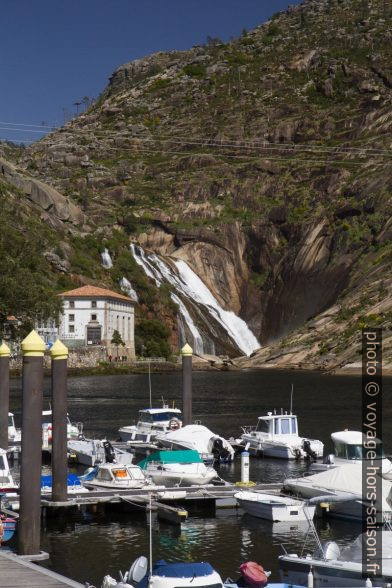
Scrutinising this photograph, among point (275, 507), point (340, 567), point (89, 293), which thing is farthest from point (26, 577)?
point (89, 293)

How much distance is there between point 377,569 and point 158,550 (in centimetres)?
1076

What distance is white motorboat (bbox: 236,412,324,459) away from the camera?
57656 millimetres

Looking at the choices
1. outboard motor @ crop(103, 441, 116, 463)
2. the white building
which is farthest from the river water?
the white building

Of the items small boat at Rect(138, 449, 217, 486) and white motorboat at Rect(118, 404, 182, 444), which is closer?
small boat at Rect(138, 449, 217, 486)

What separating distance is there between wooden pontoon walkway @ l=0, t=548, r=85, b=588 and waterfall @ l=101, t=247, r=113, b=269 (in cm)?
16496

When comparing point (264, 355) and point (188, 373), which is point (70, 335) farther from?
point (188, 373)

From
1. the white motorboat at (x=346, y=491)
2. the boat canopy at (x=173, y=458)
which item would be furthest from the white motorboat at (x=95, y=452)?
the white motorboat at (x=346, y=491)

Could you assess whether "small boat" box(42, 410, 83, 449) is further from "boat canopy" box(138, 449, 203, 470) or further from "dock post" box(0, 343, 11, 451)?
"boat canopy" box(138, 449, 203, 470)

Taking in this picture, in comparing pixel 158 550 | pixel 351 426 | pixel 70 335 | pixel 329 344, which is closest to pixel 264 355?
pixel 329 344

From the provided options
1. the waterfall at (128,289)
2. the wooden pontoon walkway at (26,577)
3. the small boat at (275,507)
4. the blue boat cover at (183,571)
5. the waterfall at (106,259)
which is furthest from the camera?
the waterfall at (106,259)

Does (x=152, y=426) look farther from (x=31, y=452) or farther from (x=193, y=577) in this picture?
(x=193, y=577)

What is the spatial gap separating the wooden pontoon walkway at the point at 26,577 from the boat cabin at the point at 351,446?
846 inches

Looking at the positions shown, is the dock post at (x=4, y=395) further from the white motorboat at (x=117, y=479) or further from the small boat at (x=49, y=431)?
the white motorboat at (x=117, y=479)

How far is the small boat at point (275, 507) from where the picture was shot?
3759 cm
